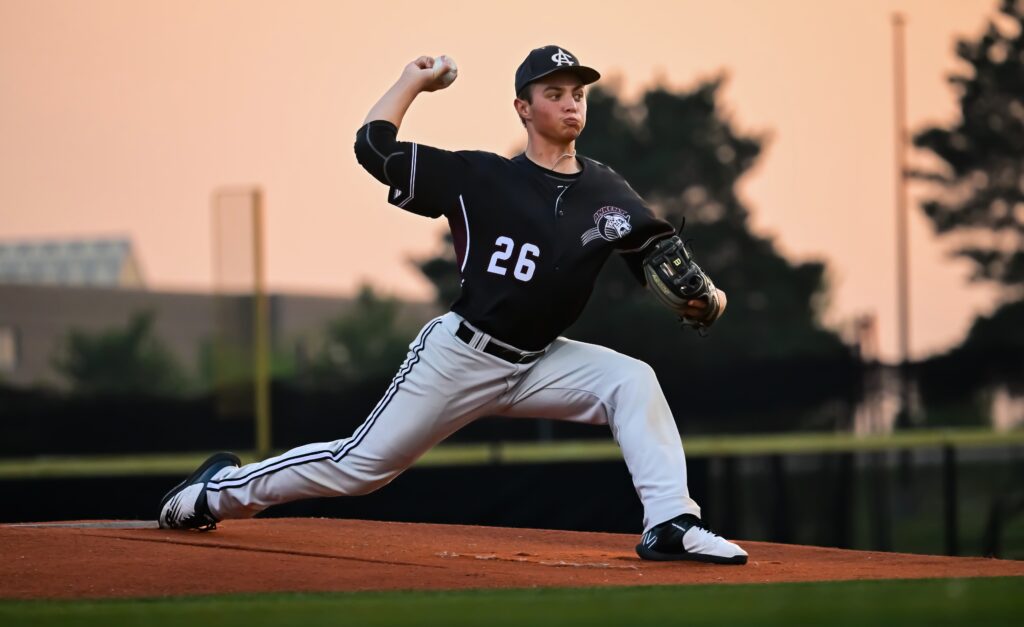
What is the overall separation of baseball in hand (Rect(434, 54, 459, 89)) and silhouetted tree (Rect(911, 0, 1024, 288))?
98.2ft

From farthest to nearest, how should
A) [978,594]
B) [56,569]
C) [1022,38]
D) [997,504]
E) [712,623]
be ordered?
[1022,38] < [997,504] < [56,569] < [978,594] < [712,623]

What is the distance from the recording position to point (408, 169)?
6035mm

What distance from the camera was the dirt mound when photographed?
17.3 feet

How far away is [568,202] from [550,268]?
0.90ft

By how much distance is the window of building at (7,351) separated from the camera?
35.6 metres

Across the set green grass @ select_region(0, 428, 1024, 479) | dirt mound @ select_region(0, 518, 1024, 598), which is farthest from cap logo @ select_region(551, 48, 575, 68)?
green grass @ select_region(0, 428, 1024, 479)

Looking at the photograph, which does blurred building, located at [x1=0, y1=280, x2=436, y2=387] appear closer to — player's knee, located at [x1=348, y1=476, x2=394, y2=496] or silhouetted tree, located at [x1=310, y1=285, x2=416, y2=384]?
silhouetted tree, located at [x1=310, y1=285, x2=416, y2=384]

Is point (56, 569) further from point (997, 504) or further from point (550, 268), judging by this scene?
point (997, 504)

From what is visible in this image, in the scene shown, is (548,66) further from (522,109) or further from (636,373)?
(636,373)

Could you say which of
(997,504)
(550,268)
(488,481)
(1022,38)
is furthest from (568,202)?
(1022,38)

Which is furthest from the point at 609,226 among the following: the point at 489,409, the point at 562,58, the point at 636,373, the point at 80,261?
the point at 80,261

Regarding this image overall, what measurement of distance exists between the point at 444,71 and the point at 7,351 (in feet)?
104

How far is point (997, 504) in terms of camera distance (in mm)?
12656

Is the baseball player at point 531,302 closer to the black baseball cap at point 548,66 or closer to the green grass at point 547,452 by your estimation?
the black baseball cap at point 548,66
